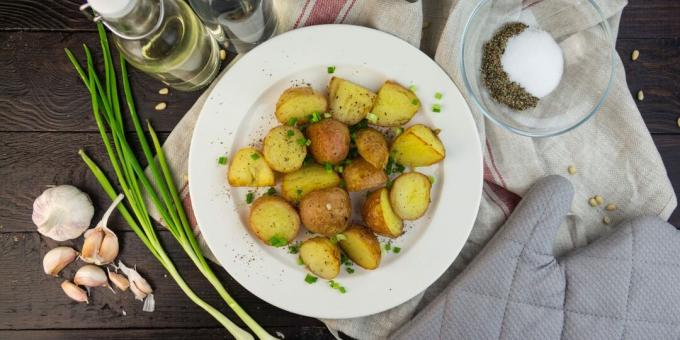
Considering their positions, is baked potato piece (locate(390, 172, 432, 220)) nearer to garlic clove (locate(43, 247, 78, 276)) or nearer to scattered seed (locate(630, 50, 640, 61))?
scattered seed (locate(630, 50, 640, 61))

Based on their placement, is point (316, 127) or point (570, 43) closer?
point (316, 127)

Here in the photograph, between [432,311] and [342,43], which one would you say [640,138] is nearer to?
[432,311]

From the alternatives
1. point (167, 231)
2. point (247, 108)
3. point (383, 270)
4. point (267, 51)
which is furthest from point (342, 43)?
point (167, 231)

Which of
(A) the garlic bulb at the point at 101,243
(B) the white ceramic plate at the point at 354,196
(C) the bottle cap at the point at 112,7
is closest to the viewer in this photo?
(C) the bottle cap at the point at 112,7

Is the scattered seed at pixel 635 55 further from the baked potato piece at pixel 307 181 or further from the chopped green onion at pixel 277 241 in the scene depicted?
the chopped green onion at pixel 277 241

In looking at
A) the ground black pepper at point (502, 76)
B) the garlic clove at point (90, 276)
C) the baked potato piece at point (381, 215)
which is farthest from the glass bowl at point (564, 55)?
the garlic clove at point (90, 276)

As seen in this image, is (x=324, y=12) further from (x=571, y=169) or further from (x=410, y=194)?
(x=571, y=169)

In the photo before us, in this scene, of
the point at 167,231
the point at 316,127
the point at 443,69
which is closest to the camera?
the point at 316,127
